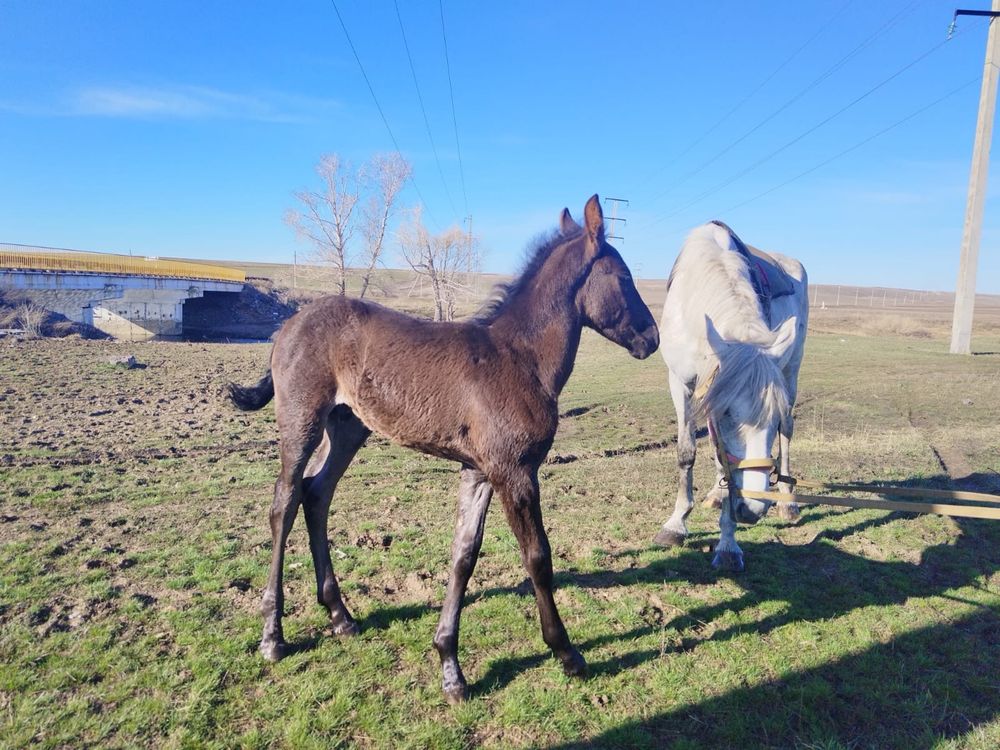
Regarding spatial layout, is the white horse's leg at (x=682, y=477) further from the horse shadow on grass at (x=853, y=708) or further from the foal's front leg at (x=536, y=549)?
the foal's front leg at (x=536, y=549)

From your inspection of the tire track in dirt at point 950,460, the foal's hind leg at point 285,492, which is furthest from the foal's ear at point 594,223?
the tire track in dirt at point 950,460

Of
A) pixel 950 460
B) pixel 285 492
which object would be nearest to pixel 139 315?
pixel 285 492

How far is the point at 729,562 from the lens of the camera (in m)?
5.02

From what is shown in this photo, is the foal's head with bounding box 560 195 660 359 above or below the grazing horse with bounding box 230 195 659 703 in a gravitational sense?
above

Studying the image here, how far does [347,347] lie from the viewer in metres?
3.58

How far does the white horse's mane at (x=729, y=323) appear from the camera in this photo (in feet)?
12.8

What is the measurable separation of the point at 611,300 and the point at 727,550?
9.41ft

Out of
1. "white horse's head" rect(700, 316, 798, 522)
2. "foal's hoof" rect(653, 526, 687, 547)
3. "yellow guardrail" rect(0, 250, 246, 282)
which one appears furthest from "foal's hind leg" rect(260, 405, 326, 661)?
"yellow guardrail" rect(0, 250, 246, 282)

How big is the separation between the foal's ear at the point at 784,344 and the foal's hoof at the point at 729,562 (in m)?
1.89

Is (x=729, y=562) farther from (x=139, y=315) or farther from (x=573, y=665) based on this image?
(x=139, y=315)

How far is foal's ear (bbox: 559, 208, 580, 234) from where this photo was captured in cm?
372

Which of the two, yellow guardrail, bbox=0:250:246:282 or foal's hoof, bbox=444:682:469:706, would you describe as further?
yellow guardrail, bbox=0:250:246:282

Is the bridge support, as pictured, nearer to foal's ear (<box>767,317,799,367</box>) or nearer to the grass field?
the grass field

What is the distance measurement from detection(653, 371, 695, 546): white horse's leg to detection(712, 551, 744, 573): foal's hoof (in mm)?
525
